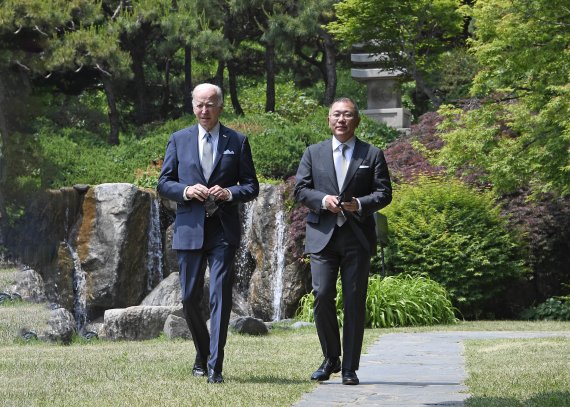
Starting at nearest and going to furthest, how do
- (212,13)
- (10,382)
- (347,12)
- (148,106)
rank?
(10,382), (347,12), (212,13), (148,106)

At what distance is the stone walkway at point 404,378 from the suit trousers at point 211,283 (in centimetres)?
82

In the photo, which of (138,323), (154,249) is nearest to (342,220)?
(138,323)

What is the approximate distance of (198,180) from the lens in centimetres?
768

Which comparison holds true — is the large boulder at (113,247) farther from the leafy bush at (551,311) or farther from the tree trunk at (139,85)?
the tree trunk at (139,85)

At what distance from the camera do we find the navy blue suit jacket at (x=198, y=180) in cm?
755

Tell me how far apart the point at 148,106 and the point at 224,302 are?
2553 centimetres

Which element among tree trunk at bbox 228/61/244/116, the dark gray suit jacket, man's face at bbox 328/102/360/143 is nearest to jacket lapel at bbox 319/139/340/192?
the dark gray suit jacket

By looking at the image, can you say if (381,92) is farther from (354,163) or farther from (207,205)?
(207,205)

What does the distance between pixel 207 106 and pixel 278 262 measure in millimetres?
12375

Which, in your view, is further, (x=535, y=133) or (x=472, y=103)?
(x=472, y=103)

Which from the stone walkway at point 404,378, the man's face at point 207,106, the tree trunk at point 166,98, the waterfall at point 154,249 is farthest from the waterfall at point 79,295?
the tree trunk at point 166,98

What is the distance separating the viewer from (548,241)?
18359mm

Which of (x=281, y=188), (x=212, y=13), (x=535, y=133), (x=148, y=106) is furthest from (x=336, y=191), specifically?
(x=148, y=106)

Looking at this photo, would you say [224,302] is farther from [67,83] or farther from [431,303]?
[67,83]
